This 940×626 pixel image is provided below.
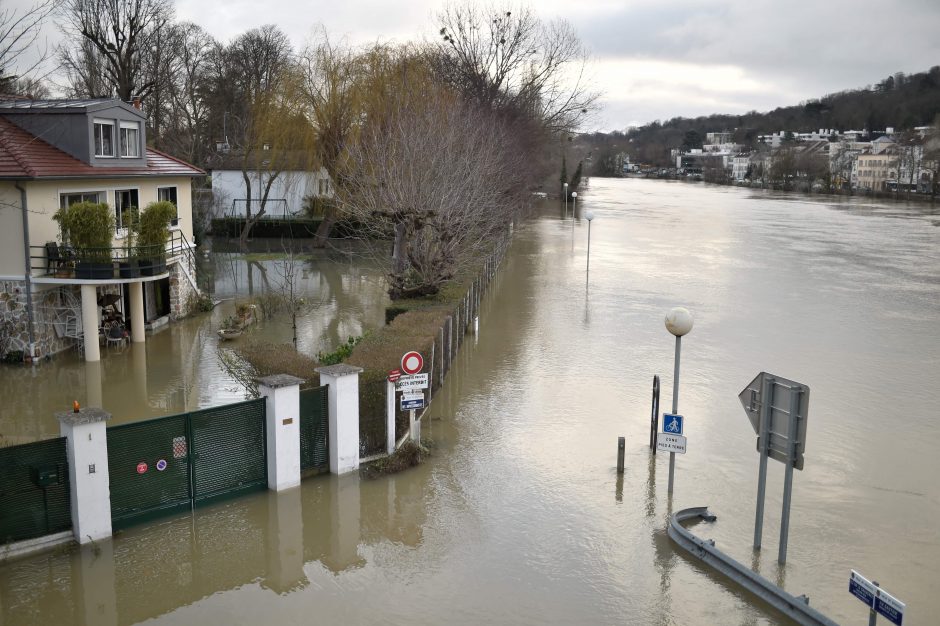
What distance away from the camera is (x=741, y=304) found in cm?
A: 2780

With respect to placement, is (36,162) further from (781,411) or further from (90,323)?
(781,411)

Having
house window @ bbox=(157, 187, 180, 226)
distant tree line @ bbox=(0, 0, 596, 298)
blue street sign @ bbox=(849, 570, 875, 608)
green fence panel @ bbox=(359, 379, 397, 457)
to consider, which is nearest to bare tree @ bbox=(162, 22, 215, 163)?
distant tree line @ bbox=(0, 0, 596, 298)

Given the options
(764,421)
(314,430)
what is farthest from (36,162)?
(764,421)

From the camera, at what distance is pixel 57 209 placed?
746 inches

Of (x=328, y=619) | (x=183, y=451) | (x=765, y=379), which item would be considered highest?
(x=765, y=379)

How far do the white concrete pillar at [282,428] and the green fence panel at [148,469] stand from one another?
1.17 meters

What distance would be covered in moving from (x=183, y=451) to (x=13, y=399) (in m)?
7.55

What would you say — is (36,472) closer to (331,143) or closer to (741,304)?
(741,304)

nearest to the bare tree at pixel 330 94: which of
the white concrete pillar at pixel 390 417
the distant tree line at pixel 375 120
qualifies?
the distant tree line at pixel 375 120

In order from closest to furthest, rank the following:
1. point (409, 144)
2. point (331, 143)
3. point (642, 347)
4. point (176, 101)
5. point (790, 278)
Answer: point (642, 347) < point (409, 144) < point (790, 278) < point (331, 143) < point (176, 101)

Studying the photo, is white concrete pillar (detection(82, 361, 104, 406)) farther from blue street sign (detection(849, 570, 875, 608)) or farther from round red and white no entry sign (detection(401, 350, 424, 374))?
blue street sign (detection(849, 570, 875, 608))

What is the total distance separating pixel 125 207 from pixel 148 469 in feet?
45.9

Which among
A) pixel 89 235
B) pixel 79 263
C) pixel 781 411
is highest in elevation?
pixel 89 235

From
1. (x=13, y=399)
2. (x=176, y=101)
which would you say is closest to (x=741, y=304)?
(x=13, y=399)
